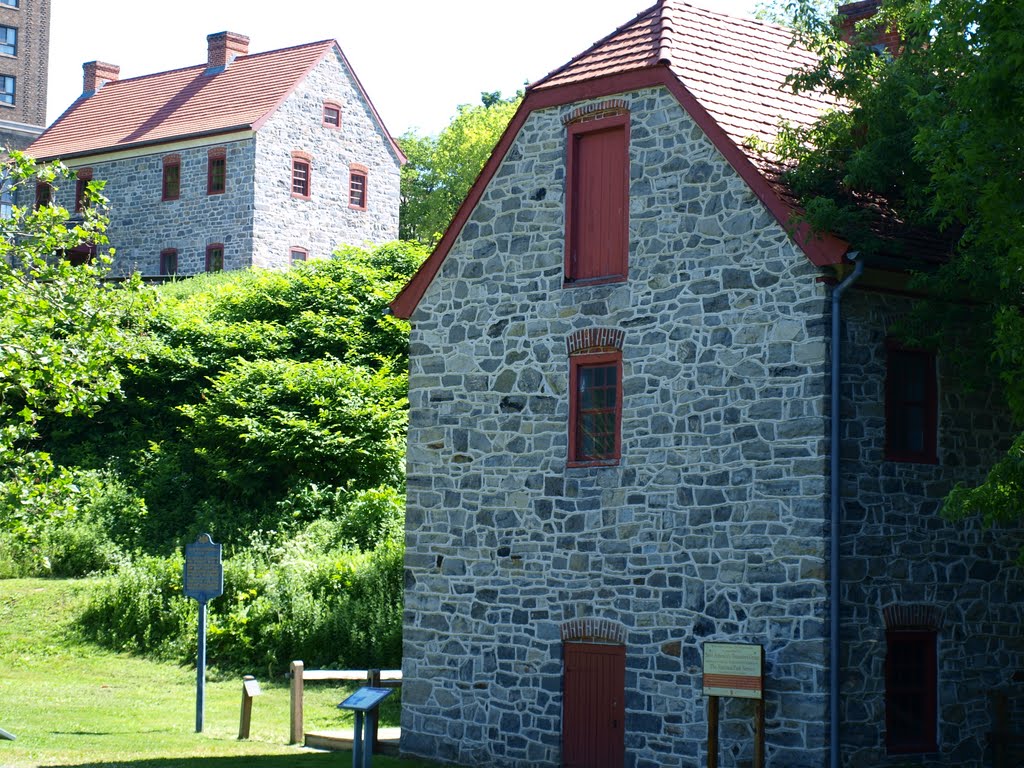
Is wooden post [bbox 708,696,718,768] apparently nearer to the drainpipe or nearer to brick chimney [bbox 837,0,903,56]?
the drainpipe

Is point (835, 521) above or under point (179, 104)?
under

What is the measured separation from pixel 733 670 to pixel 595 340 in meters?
4.32

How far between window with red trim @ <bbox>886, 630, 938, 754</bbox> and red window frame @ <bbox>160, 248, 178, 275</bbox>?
35.0m

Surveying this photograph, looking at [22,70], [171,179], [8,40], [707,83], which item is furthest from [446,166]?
[707,83]

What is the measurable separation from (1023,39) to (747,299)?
449cm

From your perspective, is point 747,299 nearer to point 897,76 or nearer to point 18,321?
point 897,76

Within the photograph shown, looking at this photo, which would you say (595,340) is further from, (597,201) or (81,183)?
(81,183)

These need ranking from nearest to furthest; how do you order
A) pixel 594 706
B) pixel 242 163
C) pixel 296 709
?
pixel 594 706
pixel 296 709
pixel 242 163

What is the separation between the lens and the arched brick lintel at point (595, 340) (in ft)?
56.0

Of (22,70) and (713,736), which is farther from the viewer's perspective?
(22,70)

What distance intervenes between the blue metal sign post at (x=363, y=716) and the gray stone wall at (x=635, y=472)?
2404mm

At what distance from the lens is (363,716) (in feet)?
51.1

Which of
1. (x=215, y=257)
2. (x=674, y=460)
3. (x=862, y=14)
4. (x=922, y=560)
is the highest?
(x=215, y=257)

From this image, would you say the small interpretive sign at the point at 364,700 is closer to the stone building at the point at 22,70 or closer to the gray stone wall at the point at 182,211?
the gray stone wall at the point at 182,211
